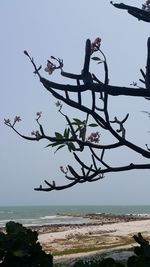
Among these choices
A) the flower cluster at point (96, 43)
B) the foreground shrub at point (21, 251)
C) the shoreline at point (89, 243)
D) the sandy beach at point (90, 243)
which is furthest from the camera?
the sandy beach at point (90, 243)

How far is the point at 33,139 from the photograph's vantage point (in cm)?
519

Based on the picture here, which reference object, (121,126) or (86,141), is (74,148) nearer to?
(86,141)

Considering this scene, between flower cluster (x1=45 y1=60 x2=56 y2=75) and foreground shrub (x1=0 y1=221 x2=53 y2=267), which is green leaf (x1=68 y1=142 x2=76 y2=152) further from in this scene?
foreground shrub (x1=0 y1=221 x2=53 y2=267)

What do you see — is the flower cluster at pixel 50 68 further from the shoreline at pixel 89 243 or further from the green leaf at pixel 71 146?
the shoreline at pixel 89 243

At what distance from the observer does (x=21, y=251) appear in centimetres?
250

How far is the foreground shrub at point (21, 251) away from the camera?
8.19 feet

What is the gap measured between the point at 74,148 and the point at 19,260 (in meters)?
2.49

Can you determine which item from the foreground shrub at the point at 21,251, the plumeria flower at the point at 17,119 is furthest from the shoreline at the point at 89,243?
the foreground shrub at the point at 21,251

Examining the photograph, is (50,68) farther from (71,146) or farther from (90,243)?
(90,243)

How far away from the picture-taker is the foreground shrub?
8.19 feet

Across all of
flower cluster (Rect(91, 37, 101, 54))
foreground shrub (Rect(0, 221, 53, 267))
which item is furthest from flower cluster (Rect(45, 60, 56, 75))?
foreground shrub (Rect(0, 221, 53, 267))

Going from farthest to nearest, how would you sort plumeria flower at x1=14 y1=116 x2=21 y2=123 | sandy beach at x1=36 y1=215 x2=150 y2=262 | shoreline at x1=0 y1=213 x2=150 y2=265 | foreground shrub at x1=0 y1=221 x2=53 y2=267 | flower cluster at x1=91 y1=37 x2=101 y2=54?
1. sandy beach at x1=36 y1=215 x2=150 y2=262
2. shoreline at x1=0 y1=213 x2=150 y2=265
3. plumeria flower at x1=14 y1=116 x2=21 y2=123
4. flower cluster at x1=91 y1=37 x2=101 y2=54
5. foreground shrub at x1=0 y1=221 x2=53 y2=267

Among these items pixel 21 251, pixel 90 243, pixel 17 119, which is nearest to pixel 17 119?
pixel 17 119

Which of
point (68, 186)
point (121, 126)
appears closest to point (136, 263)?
point (68, 186)
